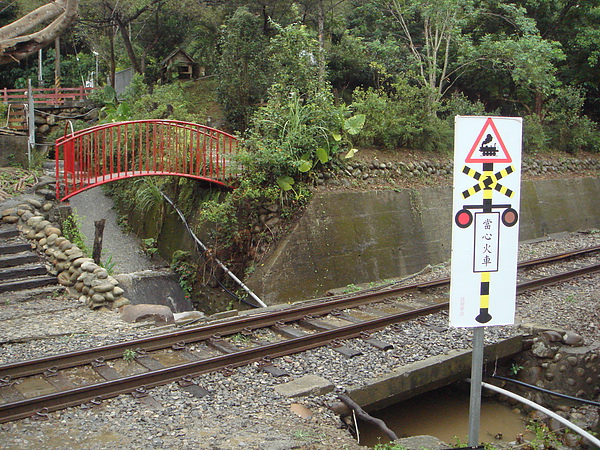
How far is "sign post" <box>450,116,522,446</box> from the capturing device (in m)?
3.57

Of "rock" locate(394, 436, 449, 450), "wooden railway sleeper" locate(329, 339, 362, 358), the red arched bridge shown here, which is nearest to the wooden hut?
the red arched bridge

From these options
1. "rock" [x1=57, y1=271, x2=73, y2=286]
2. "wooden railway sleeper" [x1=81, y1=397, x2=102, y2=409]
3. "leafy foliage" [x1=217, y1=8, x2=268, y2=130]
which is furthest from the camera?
"leafy foliage" [x1=217, y1=8, x2=268, y2=130]

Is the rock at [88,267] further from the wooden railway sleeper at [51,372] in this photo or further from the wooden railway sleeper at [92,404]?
the wooden railway sleeper at [92,404]

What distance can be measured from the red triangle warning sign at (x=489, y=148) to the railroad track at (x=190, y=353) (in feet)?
11.4

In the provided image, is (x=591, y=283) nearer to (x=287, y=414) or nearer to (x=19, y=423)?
(x=287, y=414)

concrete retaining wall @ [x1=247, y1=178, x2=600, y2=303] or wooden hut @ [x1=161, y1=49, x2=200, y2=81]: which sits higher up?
wooden hut @ [x1=161, y1=49, x2=200, y2=81]

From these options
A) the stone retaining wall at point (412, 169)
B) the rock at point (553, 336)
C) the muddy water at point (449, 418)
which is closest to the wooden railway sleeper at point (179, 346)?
the muddy water at point (449, 418)

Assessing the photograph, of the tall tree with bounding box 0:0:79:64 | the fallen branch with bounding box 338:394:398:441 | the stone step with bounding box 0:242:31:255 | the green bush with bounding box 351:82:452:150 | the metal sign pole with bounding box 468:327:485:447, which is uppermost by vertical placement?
the tall tree with bounding box 0:0:79:64

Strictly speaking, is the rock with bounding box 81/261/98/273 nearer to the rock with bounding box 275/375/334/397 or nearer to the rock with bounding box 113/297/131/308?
the rock with bounding box 113/297/131/308

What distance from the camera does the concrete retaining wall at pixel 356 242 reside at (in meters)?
11.0

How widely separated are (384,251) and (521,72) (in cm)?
743

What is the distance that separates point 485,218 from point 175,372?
3772 millimetres

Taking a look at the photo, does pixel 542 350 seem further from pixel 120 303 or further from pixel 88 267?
pixel 88 267

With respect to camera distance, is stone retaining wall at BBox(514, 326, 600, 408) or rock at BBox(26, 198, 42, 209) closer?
stone retaining wall at BBox(514, 326, 600, 408)
